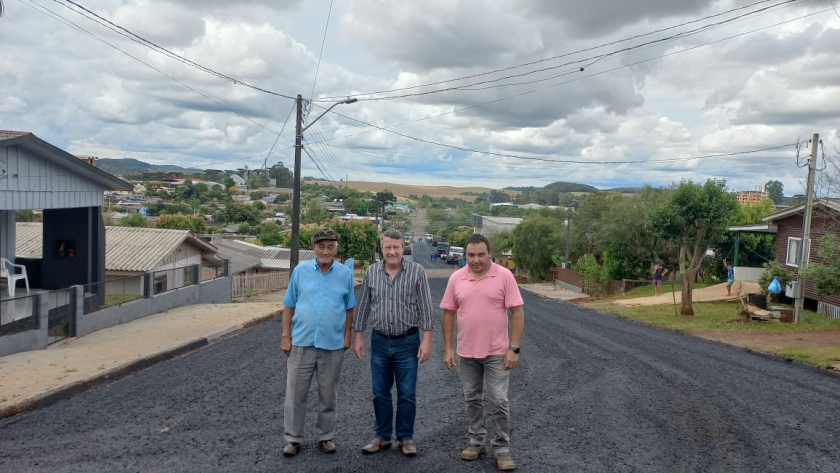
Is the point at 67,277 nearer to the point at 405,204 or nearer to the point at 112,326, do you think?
the point at 112,326

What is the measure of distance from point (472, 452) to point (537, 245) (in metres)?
46.2

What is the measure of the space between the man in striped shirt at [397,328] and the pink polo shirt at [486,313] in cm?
30

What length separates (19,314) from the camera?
34.1 ft

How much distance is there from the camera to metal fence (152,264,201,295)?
676 inches

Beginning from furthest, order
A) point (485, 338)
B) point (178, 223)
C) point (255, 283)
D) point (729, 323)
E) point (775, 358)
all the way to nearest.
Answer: point (178, 223) < point (255, 283) < point (729, 323) < point (775, 358) < point (485, 338)

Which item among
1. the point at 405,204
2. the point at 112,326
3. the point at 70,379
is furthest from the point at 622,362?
the point at 405,204

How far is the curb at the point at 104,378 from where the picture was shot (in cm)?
723

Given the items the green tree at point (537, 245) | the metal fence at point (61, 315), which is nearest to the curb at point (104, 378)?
the metal fence at point (61, 315)

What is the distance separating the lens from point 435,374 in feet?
30.2

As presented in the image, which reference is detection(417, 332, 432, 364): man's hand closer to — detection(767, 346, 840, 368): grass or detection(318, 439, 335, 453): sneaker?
detection(318, 439, 335, 453): sneaker

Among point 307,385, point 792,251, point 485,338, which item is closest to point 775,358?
point 485,338

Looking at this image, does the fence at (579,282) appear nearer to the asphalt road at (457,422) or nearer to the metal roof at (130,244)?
the metal roof at (130,244)

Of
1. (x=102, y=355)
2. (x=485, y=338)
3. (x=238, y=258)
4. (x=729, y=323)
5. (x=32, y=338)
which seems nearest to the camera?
(x=485, y=338)

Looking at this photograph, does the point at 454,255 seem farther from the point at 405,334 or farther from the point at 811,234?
the point at 405,334
